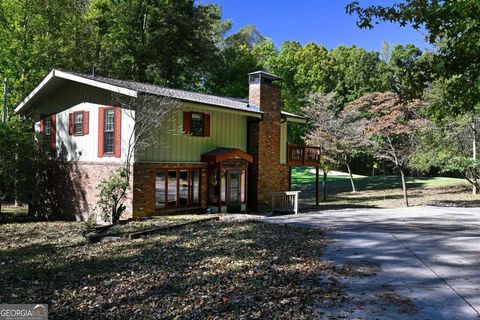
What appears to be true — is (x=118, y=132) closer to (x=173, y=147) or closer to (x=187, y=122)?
(x=173, y=147)

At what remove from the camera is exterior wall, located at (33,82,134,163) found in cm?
1475

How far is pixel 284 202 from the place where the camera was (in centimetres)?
1794

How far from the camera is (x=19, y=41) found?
2492cm

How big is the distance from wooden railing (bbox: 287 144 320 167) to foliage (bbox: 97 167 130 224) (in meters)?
8.76

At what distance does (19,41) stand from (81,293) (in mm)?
23629

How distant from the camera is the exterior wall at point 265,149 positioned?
18156 mm

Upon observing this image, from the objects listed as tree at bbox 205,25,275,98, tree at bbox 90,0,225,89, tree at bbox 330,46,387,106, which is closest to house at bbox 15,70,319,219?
tree at bbox 90,0,225,89

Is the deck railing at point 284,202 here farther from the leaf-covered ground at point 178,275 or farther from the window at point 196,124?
the leaf-covered ground at point 178,275

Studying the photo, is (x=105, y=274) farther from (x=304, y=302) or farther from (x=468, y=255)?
(x=468, y=255)

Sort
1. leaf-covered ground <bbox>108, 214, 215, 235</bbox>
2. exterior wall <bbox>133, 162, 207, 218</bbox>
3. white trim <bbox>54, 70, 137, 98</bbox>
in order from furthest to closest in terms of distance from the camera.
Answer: exterior wall <bbox>133, 162, 207, 218</bbox> → white trim <bbox>54, 70, 137, 98</bbox> → leaf-covered ground <bbox>108, 214, 215, 235</bbox>

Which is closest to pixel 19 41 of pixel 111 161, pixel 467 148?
pixel 111 161

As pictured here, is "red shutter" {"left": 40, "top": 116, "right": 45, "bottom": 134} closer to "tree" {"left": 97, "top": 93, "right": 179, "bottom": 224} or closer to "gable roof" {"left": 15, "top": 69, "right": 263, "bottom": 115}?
"gable roof" {"left": 15, "top": 69, "right": 263, "bottom": 115}

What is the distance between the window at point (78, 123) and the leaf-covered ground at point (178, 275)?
22.3 feet

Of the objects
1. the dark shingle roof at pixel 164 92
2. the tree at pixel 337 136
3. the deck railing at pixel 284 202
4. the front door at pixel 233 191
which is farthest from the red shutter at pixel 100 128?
the tree at pixel 337 136
